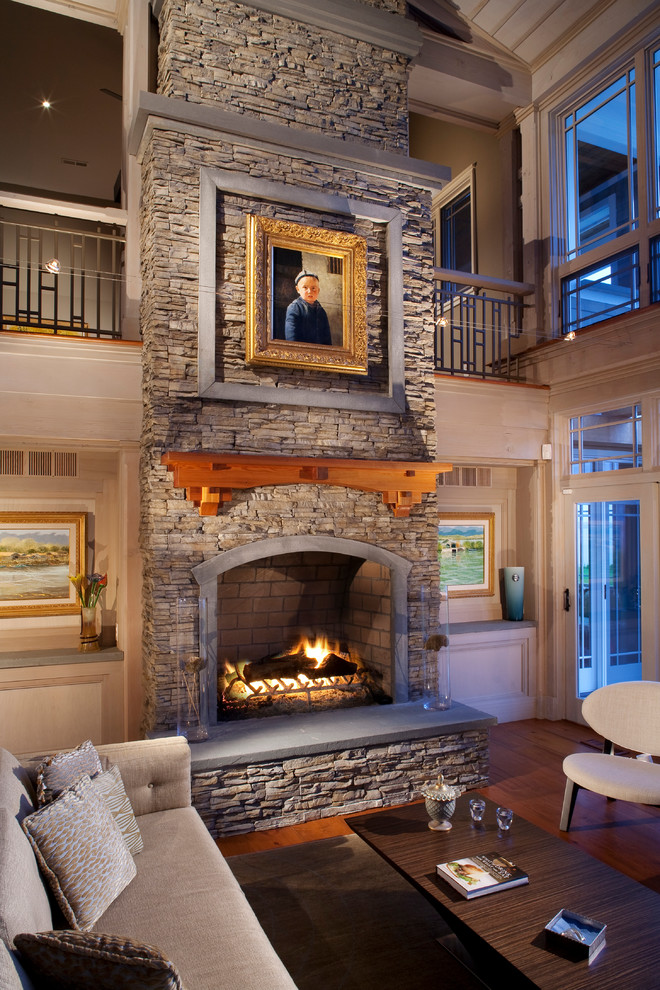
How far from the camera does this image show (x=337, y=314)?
173 inches

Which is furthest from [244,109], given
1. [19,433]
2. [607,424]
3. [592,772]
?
[592,772]

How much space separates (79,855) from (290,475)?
7.88ft

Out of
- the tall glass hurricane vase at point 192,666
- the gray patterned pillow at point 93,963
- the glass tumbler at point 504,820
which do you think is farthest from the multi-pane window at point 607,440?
the gray patterned pillow at point 93,963

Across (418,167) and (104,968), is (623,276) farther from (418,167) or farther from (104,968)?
(104,968)

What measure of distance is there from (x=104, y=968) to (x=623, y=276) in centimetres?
554

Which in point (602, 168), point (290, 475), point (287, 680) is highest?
point (602, 168)

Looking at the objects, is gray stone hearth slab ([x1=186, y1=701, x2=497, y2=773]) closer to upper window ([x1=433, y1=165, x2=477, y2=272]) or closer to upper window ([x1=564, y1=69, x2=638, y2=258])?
upper window ([x1=564, y1=69, x2=638, y2=258])

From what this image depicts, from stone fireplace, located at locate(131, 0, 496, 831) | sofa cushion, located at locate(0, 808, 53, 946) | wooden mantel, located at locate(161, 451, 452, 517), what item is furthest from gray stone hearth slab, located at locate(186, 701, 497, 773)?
sofa cushion, located at locate(0, 808, 53, 946)

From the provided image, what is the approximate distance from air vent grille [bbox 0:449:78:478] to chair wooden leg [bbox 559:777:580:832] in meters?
3.90

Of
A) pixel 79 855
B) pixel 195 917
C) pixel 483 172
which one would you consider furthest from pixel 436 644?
pixel 483 172

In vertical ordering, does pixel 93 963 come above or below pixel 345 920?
above

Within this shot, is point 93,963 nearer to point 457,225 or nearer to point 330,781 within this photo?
point 330,781

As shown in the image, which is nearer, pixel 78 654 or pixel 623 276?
pixel 78 654

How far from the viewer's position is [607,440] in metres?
5.29
